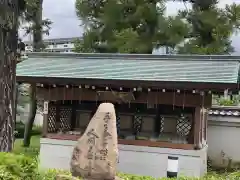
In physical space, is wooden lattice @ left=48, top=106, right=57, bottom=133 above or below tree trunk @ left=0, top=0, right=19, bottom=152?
below

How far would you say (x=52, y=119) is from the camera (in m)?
14.7

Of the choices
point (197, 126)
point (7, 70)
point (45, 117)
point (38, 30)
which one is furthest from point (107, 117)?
point (38, 30)

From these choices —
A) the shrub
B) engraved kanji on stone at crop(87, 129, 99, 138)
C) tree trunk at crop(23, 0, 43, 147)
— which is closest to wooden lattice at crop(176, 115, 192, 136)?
engraved kanji on stone at crop(87, 129, 99, 138)

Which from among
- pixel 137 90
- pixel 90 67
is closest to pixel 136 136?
pixel 137 90

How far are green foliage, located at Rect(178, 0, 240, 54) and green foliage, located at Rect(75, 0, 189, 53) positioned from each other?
0.92 metres

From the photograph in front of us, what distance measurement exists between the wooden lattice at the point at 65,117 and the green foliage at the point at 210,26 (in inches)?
302

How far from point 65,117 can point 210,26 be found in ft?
30.9

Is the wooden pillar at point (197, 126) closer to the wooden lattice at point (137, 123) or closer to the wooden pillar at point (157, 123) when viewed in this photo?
the wooden pillar at point (157, 123)

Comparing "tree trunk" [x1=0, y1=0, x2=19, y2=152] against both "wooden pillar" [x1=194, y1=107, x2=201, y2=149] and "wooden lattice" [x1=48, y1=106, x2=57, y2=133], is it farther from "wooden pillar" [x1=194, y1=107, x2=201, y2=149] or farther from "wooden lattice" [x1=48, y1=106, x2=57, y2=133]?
"wooden pillar" [x1=194, y1=107, x2=201, y2=149]

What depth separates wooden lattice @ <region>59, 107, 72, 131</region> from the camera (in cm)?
1510

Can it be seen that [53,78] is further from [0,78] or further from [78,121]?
[0,78]

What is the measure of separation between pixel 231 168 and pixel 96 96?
5887 millimetres

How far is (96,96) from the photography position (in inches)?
525

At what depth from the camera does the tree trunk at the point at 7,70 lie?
951 centimetres
